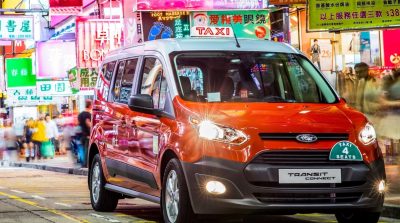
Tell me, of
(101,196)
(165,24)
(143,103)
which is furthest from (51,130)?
(143,103)

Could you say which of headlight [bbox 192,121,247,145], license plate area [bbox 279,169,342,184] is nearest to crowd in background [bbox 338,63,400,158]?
license plate area [bbox 279,169,342,184]

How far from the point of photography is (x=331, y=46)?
2284cm

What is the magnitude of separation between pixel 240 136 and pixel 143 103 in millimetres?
1480

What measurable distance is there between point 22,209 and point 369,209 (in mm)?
5687

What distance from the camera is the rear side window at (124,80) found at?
11.4m

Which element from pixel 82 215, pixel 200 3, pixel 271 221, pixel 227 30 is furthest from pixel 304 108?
pixel 200 3

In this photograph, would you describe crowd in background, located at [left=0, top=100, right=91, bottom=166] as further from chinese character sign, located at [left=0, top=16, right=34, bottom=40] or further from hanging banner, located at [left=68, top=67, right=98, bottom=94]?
chinese character sign, located at [left=0, top=16, right=34, bottom=40]

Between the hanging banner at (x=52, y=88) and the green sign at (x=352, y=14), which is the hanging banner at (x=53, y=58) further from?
the green sign at (x=352, y=14)

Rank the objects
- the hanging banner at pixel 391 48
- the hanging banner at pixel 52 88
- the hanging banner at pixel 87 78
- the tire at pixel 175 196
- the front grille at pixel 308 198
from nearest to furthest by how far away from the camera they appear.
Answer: the front grille at pixel 308 198 → the tire at pixel 175 196 → the hanging banner at pixel 391 48 → the hanging banner at pixel 87 78 → the hanging banner at pixel 52 88

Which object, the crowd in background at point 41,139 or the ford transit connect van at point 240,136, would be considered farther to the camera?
the crowd in background at point 41,139

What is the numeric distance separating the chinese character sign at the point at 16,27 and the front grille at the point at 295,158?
30.0m

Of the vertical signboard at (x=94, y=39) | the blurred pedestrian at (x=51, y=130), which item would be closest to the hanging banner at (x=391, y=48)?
the vertical signboard at (x=94, y=39)

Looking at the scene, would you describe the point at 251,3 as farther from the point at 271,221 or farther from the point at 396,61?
the point at 271,221

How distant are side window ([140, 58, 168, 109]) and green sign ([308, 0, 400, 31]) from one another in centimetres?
538
